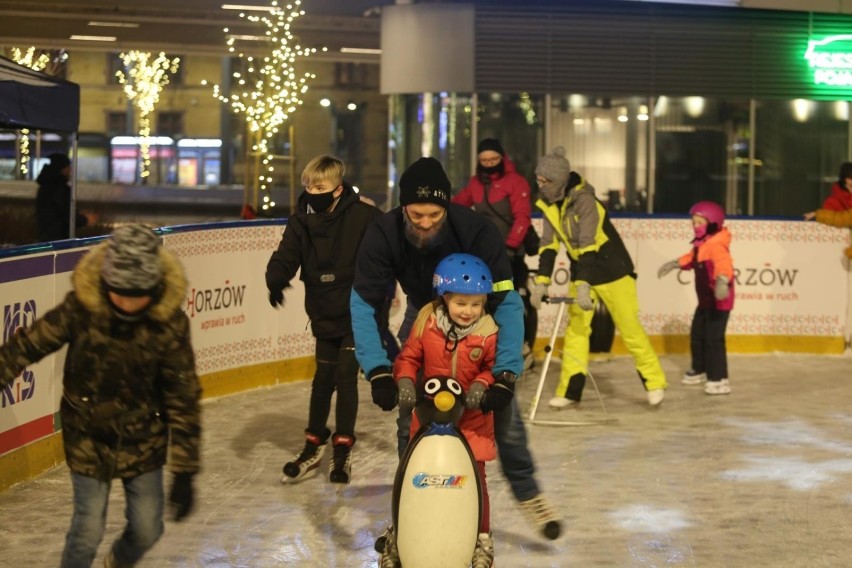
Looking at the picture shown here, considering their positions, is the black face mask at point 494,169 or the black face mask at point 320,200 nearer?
the black face mask at point 320,200

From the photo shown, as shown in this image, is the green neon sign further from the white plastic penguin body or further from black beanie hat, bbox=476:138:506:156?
the white plastic penguin body

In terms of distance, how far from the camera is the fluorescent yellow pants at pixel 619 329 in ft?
32.1

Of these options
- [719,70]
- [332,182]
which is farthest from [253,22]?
[332,182]

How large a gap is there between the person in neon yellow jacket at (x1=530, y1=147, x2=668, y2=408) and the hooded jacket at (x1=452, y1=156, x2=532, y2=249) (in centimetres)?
92

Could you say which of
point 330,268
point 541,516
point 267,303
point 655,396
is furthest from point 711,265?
point 541,516

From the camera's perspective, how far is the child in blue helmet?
498 cm

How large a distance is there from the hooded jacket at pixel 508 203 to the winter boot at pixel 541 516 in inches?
210

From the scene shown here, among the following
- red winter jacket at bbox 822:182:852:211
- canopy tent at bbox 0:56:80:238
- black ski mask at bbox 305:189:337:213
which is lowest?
black ski mask at bbox 305:189:337:213

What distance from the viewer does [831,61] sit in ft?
60.0

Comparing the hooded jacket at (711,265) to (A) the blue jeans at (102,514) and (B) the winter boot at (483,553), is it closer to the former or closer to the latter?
(B) the winter boot at (483,553)

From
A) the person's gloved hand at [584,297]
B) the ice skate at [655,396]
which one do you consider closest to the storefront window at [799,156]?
the ice skate at [655,396]

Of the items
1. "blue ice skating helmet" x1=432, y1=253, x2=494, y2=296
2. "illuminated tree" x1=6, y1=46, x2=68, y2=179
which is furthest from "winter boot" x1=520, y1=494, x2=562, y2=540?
"illuminated tree" x1=6, y1=46, x2=68, y2=179

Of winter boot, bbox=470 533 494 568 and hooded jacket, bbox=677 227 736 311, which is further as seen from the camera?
hooded jacket, bbox=677 227 736 311

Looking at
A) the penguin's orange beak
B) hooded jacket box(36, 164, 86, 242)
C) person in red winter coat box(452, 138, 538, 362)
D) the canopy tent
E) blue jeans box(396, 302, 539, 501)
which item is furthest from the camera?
hooded jacket box(36, 164, 86, 242)
